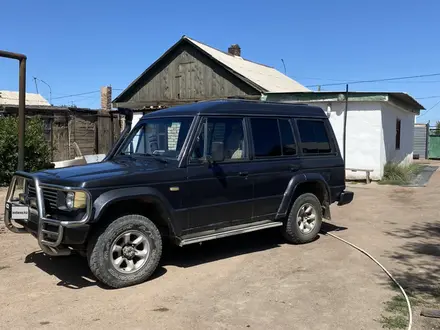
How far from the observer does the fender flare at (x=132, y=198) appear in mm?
4816

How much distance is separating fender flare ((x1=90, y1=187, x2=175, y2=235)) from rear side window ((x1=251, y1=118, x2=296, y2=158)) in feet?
5.56

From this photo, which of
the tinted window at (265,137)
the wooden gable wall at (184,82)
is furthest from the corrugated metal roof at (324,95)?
the tinted window at (265,137)

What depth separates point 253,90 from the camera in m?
17.1

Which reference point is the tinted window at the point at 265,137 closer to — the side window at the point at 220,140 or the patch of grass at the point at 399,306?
the side window at the point at 220,140

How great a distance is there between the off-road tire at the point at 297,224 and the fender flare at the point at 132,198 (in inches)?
84.6

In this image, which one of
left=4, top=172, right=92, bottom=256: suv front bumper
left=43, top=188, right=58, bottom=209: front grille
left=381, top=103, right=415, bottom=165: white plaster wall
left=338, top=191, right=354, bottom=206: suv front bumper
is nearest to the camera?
left=4, top=172, right=92, bottom=256: suv front bumper

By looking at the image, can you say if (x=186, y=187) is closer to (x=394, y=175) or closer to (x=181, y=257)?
(x=181, y=257)

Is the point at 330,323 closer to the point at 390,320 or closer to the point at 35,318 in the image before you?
the point at 390,320

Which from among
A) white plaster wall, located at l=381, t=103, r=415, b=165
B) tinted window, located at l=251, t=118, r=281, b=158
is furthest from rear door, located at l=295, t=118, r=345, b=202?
white plaster wall, located at l=381, t=103, r=415, b=165

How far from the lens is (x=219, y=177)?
5875mm

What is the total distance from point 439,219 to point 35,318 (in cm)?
785

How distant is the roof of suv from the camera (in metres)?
6.10

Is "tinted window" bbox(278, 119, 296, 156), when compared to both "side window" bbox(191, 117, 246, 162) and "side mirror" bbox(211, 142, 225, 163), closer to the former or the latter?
"side window" bbox(191, 117, 246, 162)

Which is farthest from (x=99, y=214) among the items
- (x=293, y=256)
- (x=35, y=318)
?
(x=293, y=256)
